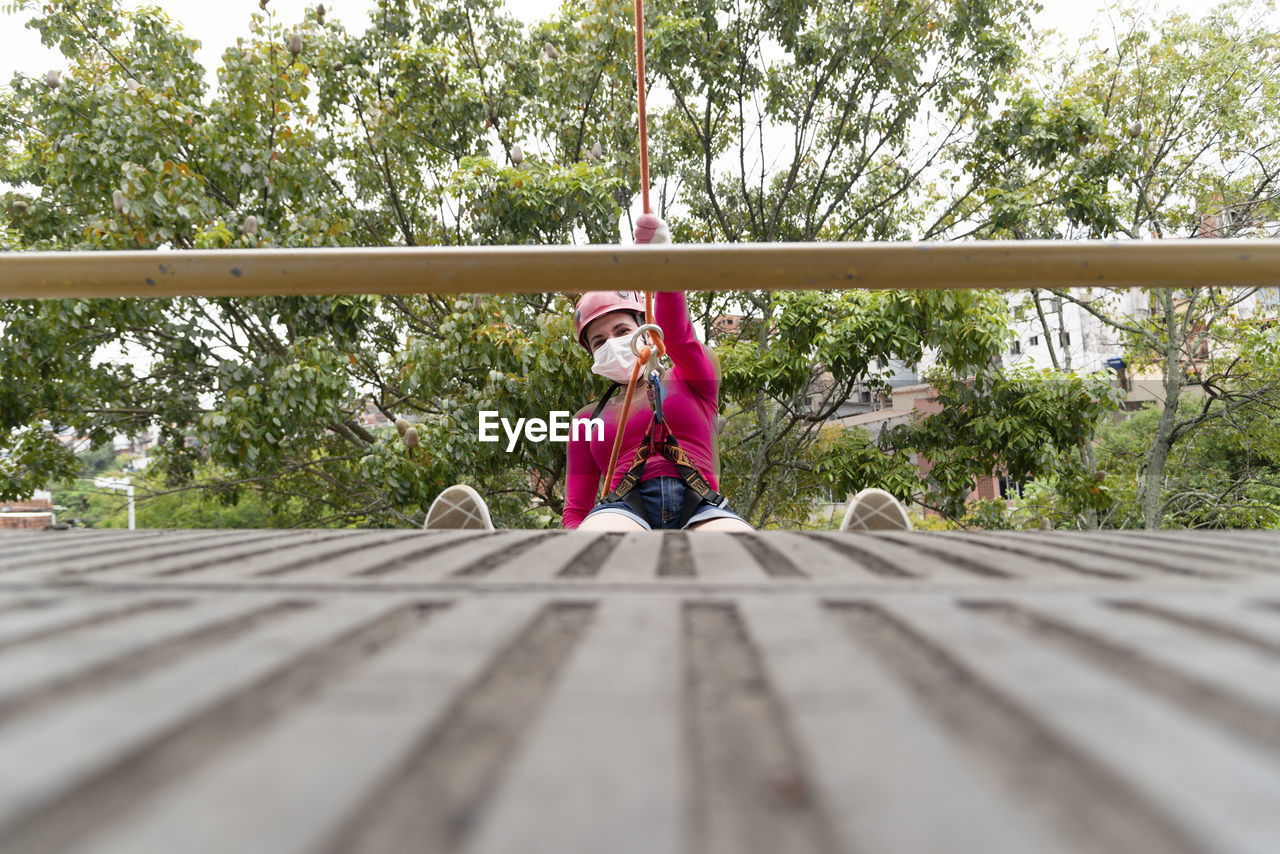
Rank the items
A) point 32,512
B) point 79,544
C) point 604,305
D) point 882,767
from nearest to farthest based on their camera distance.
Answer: point 882,767
point 79,544
point 604,305
point 32,512

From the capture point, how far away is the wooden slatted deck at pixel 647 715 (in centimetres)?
26

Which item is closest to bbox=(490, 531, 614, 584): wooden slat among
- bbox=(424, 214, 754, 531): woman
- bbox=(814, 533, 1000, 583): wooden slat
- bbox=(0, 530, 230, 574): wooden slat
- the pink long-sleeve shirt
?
bbox=(814, 533, 1000, 583): wooden slat

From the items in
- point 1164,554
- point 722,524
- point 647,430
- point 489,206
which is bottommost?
point 722,524

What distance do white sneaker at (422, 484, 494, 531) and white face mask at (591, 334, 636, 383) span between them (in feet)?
2.19

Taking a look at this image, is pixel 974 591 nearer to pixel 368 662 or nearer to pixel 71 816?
pixel 368 662

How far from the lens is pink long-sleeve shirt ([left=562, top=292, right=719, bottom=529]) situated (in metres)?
2.06

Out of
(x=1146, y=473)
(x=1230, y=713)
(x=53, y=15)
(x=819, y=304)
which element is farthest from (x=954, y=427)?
(x=53, y=15)

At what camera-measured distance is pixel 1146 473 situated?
23.3 feet

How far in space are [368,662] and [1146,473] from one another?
26.9 ft

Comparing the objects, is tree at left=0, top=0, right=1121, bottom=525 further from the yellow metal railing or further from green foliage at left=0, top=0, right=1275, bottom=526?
the yellow metal railing

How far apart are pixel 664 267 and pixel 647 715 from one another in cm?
68

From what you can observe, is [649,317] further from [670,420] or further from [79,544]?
[79,544]

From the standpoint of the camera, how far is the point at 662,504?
1.99m

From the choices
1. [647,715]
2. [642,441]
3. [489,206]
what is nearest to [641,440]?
[642,441]
